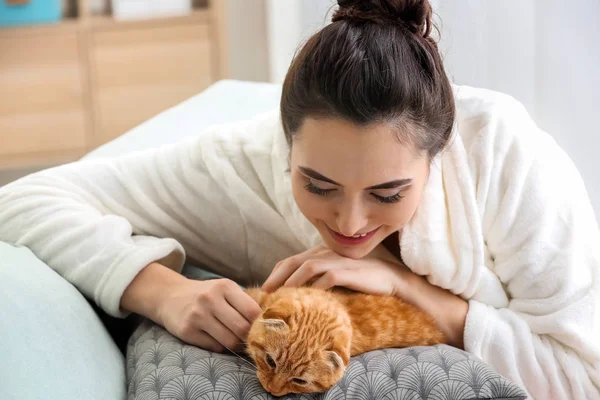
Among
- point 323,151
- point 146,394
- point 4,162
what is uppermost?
point 323,151

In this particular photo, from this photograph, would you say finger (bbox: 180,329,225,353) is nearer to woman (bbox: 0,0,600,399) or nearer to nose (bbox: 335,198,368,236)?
woman (bbox: 0,0,600,399)

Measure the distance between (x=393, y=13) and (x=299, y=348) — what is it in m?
0.54

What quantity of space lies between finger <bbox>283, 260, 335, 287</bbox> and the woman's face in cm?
4

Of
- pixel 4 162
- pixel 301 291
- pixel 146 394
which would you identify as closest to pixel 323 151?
pixel 301 291

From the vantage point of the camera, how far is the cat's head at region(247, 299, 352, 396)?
1.03 m

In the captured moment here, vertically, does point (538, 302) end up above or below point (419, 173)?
below

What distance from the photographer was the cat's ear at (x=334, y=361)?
3.35ft

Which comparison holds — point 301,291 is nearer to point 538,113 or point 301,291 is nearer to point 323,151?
point 323,151

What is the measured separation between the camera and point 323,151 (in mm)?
1146

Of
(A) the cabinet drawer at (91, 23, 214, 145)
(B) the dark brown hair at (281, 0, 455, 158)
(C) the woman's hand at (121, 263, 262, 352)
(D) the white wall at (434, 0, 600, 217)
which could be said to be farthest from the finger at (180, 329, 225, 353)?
(A) the cabinet drawer at (91, 23, 214, 145)

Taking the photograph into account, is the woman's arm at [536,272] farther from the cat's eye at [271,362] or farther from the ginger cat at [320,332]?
the cat's eye at [271,362]

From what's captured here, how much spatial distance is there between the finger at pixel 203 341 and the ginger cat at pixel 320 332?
0.07 metres

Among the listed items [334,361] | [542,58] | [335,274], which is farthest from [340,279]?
[542,58]

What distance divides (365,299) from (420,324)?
96 mm
